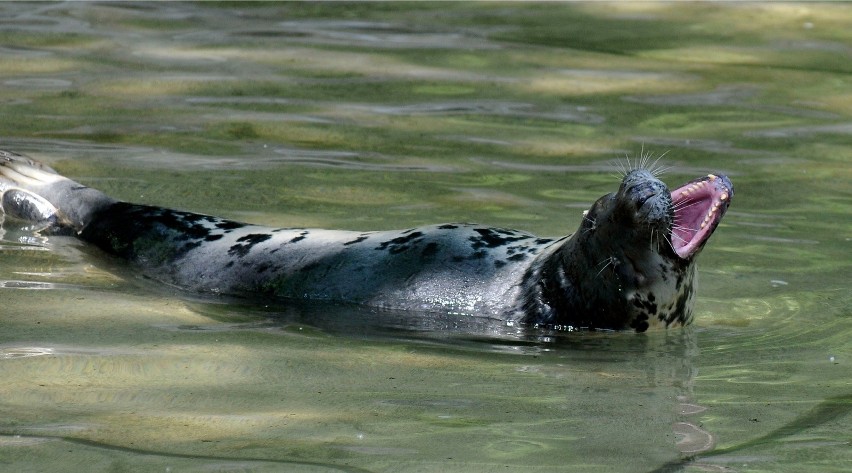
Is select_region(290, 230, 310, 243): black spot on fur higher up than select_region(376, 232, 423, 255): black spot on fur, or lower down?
lower down

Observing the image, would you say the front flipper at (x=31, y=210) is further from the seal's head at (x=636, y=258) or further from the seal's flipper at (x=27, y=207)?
the seal's head at (x=636, y=258)

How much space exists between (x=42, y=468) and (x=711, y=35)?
28.6ft

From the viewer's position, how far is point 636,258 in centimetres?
543

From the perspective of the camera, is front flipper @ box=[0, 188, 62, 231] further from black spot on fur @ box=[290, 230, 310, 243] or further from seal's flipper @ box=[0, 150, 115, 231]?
black spot on fur @ box=[290, 230, 310, 243]

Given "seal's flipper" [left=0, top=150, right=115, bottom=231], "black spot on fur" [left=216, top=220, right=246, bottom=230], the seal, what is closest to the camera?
the seal

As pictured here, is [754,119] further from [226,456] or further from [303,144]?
[226,456]

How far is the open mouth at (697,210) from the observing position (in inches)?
207

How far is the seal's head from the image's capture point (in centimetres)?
530

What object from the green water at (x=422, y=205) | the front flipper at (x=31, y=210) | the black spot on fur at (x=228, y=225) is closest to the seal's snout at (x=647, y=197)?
the green water at (x=422, y=205)

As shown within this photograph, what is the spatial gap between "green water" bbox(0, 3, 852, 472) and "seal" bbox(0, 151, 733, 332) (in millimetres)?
172

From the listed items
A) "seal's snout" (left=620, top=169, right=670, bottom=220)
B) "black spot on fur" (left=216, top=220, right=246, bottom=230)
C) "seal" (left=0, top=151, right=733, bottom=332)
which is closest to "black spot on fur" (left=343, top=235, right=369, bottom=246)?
"seal" (left=0, top=151, right=733, bottom=332)

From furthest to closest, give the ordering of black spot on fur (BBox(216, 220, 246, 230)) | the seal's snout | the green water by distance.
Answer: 1. black spot on fur (BBox(216, 220, 246, 230))
2. the seal's snout
3. the green water

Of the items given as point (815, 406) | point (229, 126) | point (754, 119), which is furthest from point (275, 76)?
point (815, 406)

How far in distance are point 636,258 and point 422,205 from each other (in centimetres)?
170
